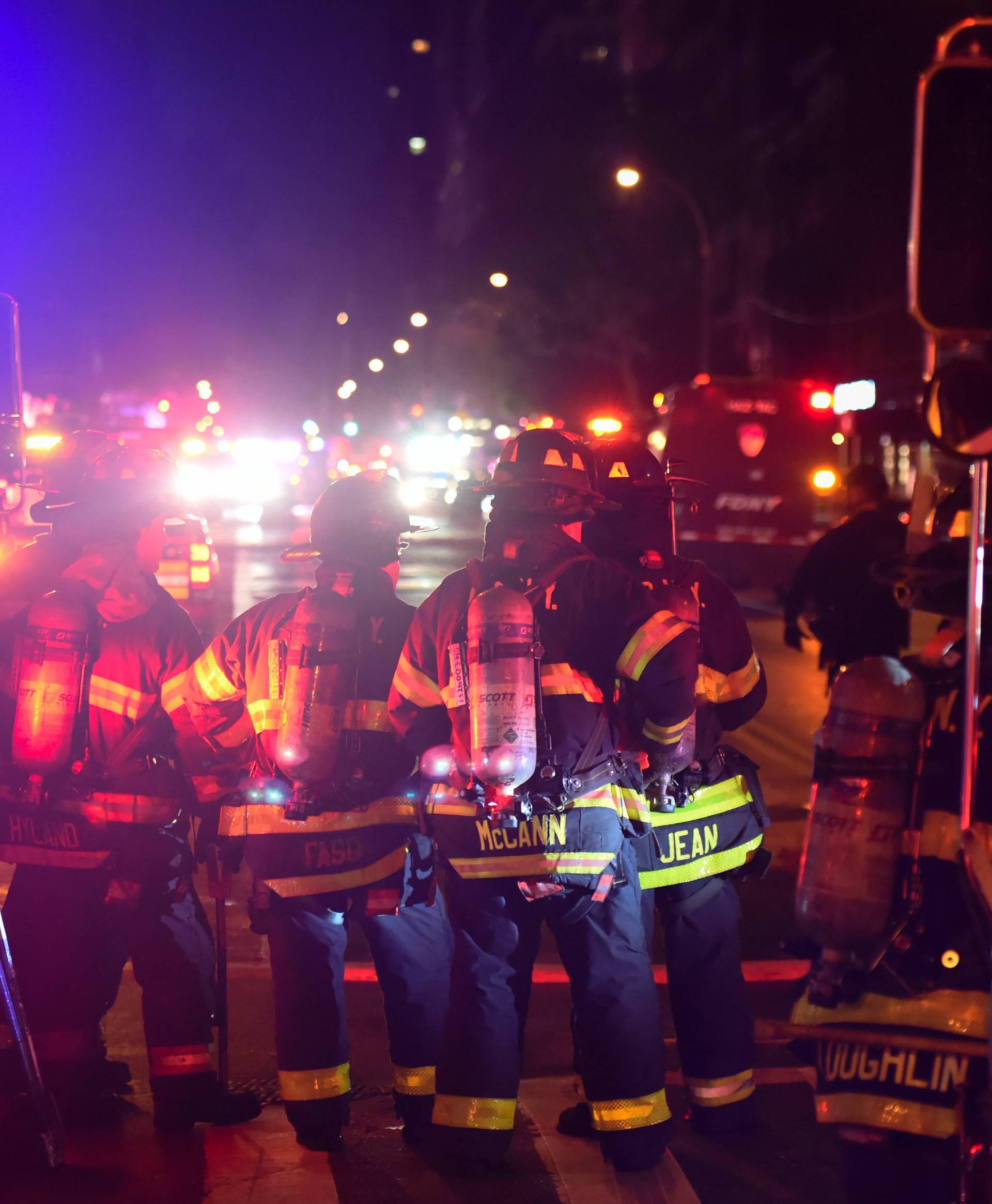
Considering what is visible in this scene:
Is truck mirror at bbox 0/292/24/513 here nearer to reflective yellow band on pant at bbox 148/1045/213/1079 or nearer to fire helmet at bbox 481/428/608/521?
fire helmet at bbox 481/428/608/521

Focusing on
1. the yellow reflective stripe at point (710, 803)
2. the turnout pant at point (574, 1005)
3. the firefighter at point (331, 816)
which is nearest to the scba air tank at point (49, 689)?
the firefighter at point (331, 816)

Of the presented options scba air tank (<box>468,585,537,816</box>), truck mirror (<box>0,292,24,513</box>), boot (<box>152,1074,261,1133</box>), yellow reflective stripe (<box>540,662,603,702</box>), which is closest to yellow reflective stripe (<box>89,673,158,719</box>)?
truck mirror (<box>0,292,24,513</box>)

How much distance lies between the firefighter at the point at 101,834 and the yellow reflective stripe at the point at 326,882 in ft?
1.46

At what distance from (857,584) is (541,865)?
12.4ft

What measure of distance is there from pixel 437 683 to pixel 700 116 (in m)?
50.2

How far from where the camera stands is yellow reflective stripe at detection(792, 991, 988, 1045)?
253 centimetres

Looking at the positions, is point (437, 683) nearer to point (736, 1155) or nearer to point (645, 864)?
point (645, 864)

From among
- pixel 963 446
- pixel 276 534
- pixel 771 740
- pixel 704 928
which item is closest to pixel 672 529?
pixel 704 928

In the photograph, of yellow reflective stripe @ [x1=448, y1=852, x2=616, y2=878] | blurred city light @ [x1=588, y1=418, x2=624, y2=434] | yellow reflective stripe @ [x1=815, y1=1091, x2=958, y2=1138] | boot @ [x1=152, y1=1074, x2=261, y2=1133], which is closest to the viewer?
yellow reflective stripe @ [x1=815, y1=1091, x2=958, y2=1138]

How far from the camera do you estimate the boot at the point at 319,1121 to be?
3.73 metres

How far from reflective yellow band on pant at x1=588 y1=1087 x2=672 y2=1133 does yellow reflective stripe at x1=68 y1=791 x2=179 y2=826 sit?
1.57 meters

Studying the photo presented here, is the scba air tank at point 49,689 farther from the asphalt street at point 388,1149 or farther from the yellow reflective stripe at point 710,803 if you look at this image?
the yellow reflective stripe at point 710,803

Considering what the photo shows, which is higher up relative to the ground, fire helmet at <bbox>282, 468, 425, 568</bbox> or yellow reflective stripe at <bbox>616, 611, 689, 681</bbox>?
fire helmet at <bbox>282, 468, 425, 568</bbox>

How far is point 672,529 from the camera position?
4.26 metres
